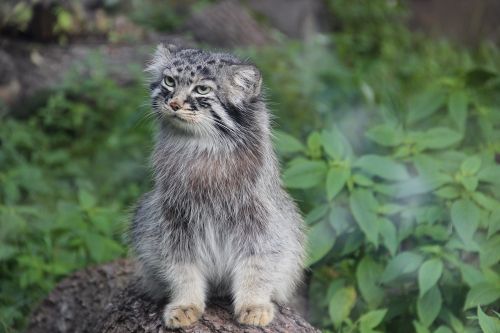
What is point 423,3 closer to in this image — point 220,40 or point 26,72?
point 220,40

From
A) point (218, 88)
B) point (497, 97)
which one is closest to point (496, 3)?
point (497, 97)

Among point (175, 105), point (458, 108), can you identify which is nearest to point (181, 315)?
point (175, 105)

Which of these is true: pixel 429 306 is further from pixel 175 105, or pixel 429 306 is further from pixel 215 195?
pixel 175 105

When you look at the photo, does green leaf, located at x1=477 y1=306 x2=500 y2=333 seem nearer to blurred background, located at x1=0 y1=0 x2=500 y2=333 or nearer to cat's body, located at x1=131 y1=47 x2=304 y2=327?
blurred background, located at x1=0 y1=0 x2=500 y2=333

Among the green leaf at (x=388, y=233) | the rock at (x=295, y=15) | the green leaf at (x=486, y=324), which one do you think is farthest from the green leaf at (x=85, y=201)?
the rock at (x=295, y=15)

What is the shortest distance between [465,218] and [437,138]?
89 centimetres

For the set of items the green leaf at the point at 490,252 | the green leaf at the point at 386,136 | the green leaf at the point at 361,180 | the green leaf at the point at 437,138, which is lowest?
the green leaf at the point at 490,252

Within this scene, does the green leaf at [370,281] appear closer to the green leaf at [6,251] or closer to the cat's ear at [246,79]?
the cat's ear at [246,79]

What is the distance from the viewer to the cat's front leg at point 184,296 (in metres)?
4.25

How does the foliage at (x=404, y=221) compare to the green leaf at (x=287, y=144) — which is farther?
the green leaf at (x=287, y=144)

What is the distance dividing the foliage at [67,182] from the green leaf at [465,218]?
2211 millimetres

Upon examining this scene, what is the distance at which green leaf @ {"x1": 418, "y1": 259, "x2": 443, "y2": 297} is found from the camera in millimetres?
4688

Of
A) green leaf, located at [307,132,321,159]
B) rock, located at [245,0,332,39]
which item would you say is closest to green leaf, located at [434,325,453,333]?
green leaf, located at [307,132,321,159]

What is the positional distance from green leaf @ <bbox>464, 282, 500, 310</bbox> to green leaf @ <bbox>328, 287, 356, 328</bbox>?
0.80 metres
